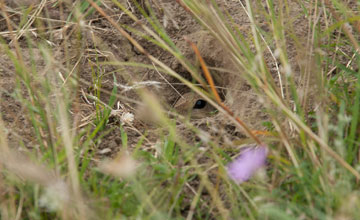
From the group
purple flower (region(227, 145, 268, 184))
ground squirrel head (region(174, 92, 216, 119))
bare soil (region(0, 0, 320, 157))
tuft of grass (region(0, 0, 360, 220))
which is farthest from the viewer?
ground squirrel head (region(174, 92, 216, 119))

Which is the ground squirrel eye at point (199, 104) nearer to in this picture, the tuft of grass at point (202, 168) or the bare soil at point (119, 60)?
the bare soil at point (119, 60)

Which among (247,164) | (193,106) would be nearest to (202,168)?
(247,164)

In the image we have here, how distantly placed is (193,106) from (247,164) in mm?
981

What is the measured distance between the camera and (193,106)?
233 cm

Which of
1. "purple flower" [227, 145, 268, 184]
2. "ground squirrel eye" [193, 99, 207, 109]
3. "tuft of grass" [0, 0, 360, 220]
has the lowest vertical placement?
"ground squirrel eye" [193, 99, 207, 109]

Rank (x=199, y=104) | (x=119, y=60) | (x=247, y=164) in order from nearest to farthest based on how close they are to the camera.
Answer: (x=247, y=164)
(x=119, y=60)
(x=199, y=104)

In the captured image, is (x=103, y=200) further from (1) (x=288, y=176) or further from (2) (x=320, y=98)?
(2) (x=320, y=98)

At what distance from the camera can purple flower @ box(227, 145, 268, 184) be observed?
1319 millimetres

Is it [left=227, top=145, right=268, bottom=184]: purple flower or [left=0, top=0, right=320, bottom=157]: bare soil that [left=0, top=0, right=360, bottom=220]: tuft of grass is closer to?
[left=227, top=145, right=268, bottom=184]: purple flower

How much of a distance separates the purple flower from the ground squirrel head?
0.84 m

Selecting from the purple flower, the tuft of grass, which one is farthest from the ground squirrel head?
the purple flower

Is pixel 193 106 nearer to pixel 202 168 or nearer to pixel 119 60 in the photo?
pixel 119 60

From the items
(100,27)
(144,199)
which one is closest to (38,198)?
(144,199)

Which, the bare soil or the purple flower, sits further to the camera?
the bare soil
